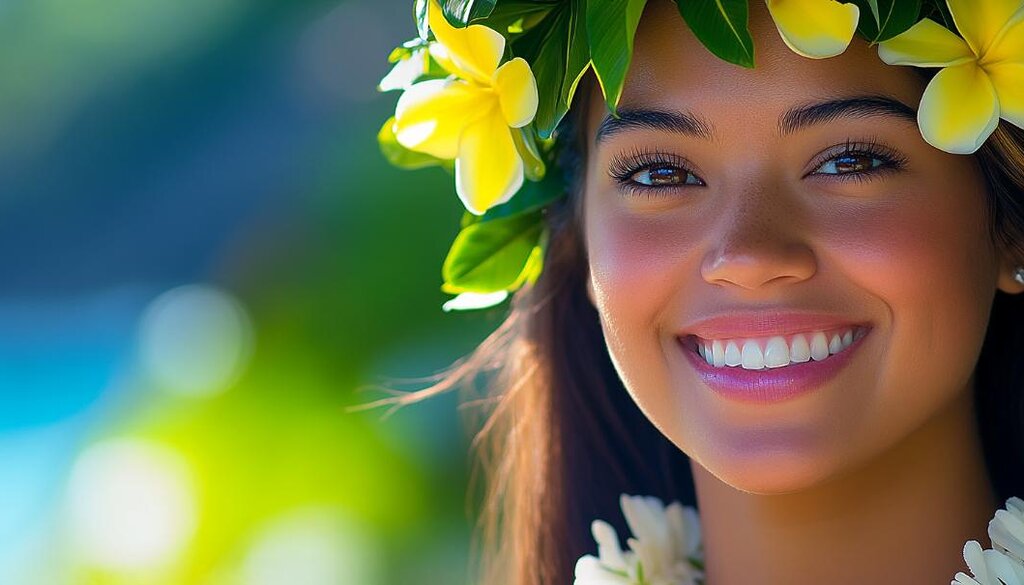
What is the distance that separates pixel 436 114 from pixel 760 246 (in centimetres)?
58

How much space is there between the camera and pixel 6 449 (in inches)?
266

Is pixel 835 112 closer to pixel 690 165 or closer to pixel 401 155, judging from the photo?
pixel 690 165

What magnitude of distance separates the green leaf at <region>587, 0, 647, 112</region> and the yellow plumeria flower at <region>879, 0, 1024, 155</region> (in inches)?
13.8

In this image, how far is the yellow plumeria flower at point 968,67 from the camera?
1.99m

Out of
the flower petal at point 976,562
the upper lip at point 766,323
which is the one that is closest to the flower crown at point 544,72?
the upper lip at point 766,323

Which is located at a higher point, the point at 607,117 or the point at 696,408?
the point at 607,117

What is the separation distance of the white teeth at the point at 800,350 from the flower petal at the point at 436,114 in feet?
1.99

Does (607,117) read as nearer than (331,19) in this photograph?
Yes

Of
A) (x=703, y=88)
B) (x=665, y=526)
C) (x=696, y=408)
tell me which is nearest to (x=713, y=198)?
(x=703, y=88)

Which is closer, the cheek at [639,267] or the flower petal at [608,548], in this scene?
the cheek at [639,267]

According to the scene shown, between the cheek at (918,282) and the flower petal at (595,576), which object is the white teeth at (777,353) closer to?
the cheek at (918,282)

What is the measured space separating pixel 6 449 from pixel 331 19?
262 cm

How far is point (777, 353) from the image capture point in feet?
7.00

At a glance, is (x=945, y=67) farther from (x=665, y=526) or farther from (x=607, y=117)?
(x=665, y=526)
